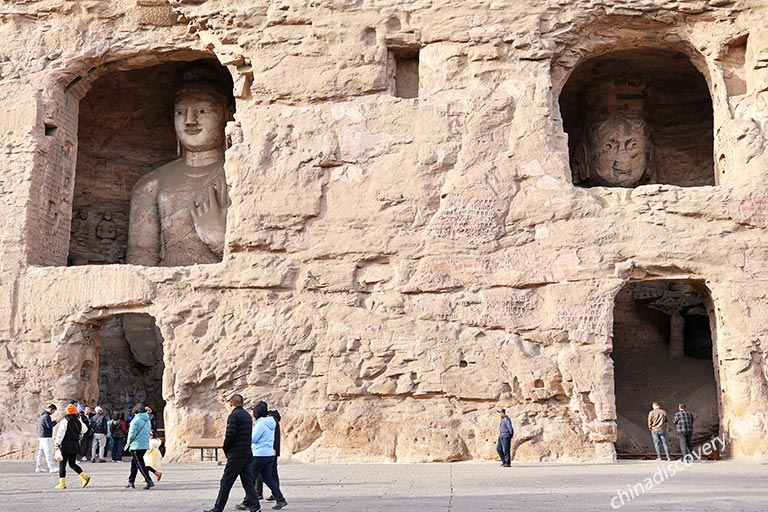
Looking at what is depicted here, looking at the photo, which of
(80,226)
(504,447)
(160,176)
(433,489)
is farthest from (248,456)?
(80,226)

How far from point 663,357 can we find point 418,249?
602 cm

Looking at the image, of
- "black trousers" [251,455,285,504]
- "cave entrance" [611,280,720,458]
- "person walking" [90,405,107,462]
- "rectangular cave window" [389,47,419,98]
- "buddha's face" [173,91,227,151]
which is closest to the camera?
"black trousers" [251,455,285,504]

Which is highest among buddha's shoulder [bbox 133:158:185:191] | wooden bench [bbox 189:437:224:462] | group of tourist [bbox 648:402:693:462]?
buddha's shoulder [bbox 133:158:185:191]

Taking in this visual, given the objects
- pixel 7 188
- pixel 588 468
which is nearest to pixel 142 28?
pixel 7 188

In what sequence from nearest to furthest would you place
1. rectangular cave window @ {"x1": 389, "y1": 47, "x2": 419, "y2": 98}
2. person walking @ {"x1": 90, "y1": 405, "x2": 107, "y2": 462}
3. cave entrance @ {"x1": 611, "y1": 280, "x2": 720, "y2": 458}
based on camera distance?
person walking @ {"x1": 90, "y1": 405, "x2": 107, "y2": 462} < rectangular cave window @ {"x1": 389, "y1": 47, "x2": 419, "y2": 98} < cave entrance @ {"x1": 611, "y1": 280, "x2": 720, "y2": 458}

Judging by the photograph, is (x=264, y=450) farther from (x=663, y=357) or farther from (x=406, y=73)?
(x=663, y=357)

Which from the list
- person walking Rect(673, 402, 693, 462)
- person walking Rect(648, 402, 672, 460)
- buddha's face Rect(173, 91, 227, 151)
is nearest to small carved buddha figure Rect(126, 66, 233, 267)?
buddha's face Rect(173, 91, 227, 151)

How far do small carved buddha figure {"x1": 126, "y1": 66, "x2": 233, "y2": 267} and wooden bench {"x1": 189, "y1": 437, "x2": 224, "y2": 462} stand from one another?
13.4ft

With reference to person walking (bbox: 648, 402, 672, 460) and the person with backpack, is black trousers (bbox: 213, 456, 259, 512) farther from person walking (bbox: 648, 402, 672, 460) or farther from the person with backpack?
person walking (bbox: 648, 402, 672, 460)

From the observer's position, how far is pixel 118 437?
481 inches

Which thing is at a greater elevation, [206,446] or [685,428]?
[685,428]

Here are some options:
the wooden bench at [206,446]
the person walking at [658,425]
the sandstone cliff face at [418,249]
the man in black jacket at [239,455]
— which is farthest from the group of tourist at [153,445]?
the person walking at [658,425]

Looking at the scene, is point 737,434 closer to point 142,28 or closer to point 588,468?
point 588,468

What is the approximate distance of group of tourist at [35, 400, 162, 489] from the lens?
8586 mm
